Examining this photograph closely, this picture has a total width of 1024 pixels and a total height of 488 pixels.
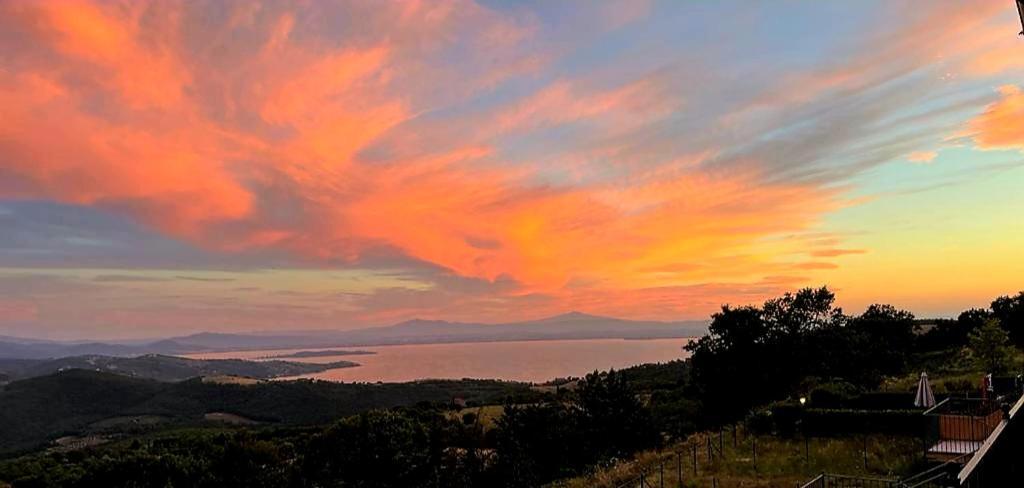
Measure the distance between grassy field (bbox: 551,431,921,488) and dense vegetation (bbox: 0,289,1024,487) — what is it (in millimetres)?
1855

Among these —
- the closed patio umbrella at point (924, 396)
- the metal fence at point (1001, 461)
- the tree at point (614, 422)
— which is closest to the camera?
the metal fence at point (1001, 461)

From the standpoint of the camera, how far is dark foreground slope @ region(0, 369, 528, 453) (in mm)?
94625

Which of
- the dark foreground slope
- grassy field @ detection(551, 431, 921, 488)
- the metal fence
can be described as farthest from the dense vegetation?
the dark foreground slope

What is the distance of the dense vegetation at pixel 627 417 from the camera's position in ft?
98.9

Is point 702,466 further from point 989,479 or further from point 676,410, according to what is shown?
point 676,410

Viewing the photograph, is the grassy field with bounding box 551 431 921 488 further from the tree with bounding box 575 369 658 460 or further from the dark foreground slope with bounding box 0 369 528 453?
the dark foreground slope with bounding box 0 369 528 453

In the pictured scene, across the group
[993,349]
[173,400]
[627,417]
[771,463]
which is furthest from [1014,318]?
[173,400]

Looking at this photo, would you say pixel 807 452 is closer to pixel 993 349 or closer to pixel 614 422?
pixel 614 422

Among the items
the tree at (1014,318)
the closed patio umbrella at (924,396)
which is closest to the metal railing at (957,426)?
the closed patio umbrella at (924,396)

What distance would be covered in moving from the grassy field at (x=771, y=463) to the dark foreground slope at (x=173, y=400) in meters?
67.4

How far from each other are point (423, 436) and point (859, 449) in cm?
2965

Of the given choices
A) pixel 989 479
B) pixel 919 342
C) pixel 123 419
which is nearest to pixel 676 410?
pixel 919 342

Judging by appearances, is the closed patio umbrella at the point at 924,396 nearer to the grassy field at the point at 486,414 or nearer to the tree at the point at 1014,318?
the tree at the point at 1014,318

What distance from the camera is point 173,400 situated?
364 feet
